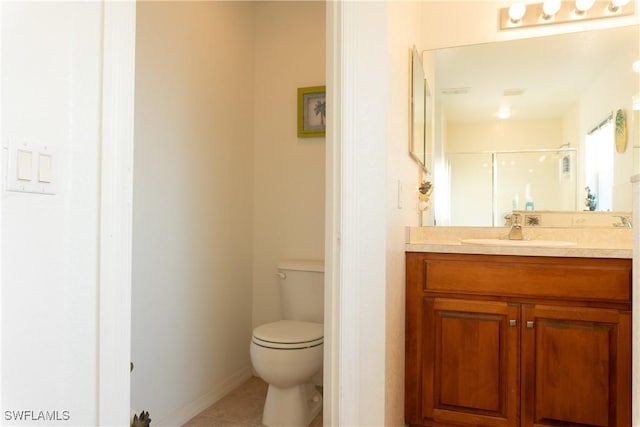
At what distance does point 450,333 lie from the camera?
1773mm

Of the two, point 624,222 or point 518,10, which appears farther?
point 518,10

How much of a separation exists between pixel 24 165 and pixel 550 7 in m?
2.52

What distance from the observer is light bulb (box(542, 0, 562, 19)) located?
2148 mm

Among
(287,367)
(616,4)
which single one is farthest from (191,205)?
(616,4)

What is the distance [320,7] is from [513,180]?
1.58 metres

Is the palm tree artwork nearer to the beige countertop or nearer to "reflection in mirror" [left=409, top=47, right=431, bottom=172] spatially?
"reflection in mirror" [left=409, top=47, right=431, bottom=172]

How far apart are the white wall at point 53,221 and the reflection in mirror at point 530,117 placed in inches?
74.8

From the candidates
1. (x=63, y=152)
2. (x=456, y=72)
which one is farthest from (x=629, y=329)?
(x=63, y=152)

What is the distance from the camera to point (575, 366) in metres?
1.62

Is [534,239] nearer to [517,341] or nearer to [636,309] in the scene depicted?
[517,341]

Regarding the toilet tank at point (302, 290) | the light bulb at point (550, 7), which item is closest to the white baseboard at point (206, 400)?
the toilet tank at point (302, 290)

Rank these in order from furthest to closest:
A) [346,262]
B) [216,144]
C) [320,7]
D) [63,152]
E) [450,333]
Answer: [320,7] < [216,144] < [450,333] < [346,262] < [63,152]

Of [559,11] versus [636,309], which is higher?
[559,11]

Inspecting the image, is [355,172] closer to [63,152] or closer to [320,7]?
[63,152]
